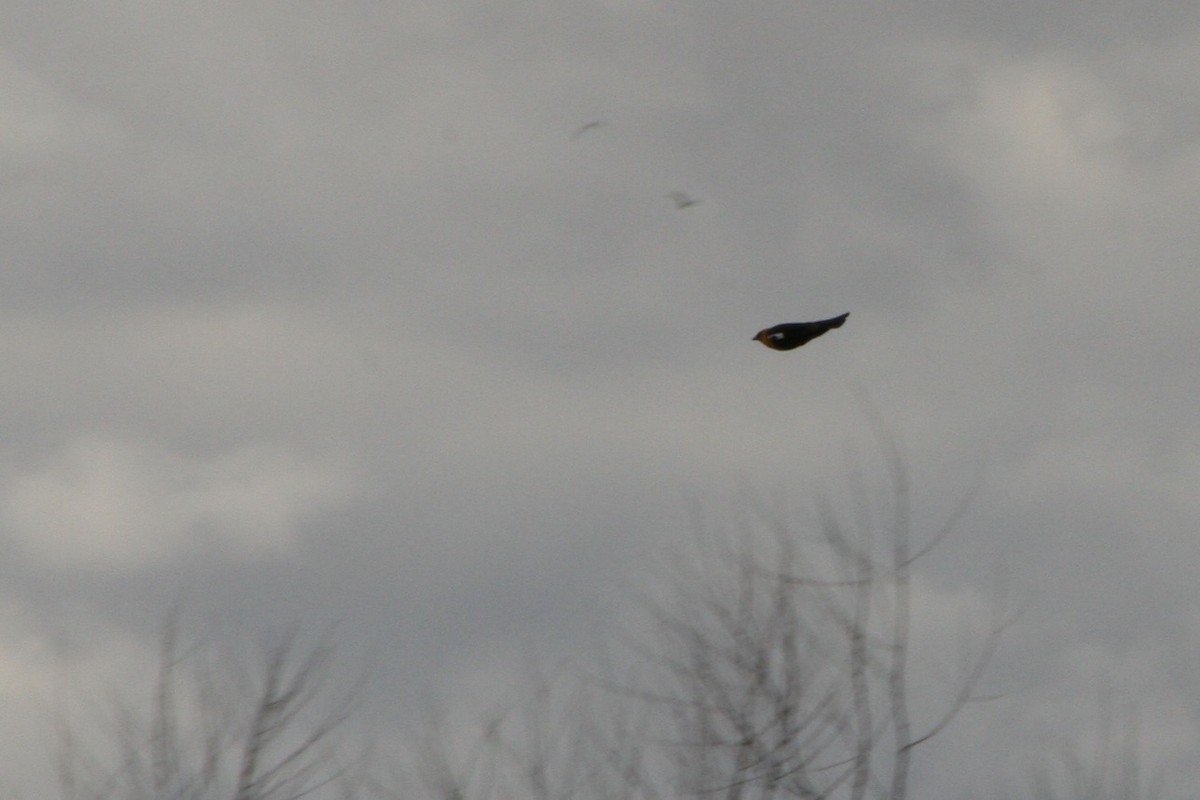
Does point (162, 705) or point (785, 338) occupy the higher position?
point (785, 338)

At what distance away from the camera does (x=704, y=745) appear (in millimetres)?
12125

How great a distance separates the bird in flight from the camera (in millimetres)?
10906

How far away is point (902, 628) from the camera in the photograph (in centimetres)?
1145

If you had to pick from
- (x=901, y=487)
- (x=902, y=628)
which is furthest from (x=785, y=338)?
(x=902, y=628)

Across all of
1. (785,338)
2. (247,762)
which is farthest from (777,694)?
(247,762)

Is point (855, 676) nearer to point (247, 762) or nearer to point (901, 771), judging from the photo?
point (901, 771)

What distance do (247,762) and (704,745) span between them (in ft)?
12.3

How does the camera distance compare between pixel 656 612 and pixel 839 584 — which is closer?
pixel 839 584

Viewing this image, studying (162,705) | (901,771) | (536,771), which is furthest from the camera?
(536,771)

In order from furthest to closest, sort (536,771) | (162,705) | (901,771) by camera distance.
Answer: (536,771) < (162,705) < (901,771)

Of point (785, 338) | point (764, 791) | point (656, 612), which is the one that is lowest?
point (764, 791)

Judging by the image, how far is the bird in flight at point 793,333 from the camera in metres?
10.9

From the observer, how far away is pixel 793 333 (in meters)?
11.2

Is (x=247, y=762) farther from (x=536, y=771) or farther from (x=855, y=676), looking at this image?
(x=855, y=676)
